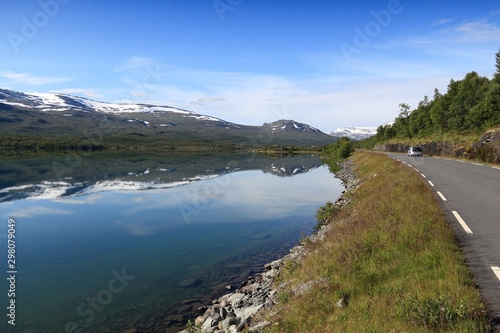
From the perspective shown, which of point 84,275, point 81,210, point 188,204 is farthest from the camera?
point 188,204

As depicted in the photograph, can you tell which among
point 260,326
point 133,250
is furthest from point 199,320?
point 133,250

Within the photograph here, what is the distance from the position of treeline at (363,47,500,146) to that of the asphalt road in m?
26.2

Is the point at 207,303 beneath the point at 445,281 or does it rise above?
beneath

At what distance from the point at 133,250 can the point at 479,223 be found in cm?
1915

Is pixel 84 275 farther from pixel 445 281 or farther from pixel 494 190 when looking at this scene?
pixel 494 190

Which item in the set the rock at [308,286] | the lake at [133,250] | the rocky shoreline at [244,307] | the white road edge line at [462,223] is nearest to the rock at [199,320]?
the rocky shoreline at [244,307]

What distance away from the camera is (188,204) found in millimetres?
38312

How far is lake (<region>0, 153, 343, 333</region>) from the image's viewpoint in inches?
555

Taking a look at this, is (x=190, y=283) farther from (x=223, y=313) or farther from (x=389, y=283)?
(x=389, y=283)

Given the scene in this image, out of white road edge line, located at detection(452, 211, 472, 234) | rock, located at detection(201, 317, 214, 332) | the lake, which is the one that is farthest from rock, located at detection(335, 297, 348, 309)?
the lake

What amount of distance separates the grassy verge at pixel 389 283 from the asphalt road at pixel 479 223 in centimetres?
31

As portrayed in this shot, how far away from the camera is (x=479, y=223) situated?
11.9m

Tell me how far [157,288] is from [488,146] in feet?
122

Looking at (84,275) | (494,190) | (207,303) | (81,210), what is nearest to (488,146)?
(494,190)
